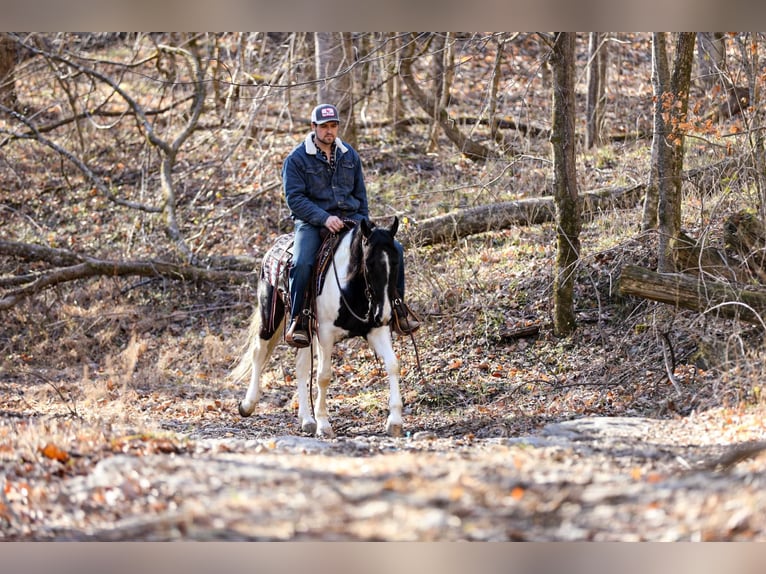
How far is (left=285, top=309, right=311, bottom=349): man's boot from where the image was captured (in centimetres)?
912

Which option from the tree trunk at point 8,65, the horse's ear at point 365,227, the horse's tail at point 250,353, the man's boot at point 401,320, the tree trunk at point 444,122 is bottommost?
the horse's tail at point 250,353

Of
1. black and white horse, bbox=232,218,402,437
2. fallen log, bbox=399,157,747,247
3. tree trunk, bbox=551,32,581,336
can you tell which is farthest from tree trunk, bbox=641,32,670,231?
black and white horse, bbox=232,218,402,437

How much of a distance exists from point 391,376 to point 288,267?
1.70 meters

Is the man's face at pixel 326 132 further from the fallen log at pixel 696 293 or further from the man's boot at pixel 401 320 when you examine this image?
the fallen log at pixel 696 293

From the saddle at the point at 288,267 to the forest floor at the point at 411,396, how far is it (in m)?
1.39

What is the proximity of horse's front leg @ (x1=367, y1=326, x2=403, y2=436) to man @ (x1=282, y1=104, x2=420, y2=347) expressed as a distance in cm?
21

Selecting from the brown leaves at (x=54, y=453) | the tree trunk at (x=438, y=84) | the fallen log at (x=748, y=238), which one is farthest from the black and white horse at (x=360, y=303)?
the tree trunk at (x=438, y=84)

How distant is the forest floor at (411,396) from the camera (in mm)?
5770

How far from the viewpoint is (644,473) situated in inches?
249

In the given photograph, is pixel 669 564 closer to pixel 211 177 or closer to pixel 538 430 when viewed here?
pixel 538 430

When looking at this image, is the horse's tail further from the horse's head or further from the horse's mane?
the horse's head

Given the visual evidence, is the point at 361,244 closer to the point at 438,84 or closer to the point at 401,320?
the point at 401,320

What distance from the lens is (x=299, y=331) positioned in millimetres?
9141
